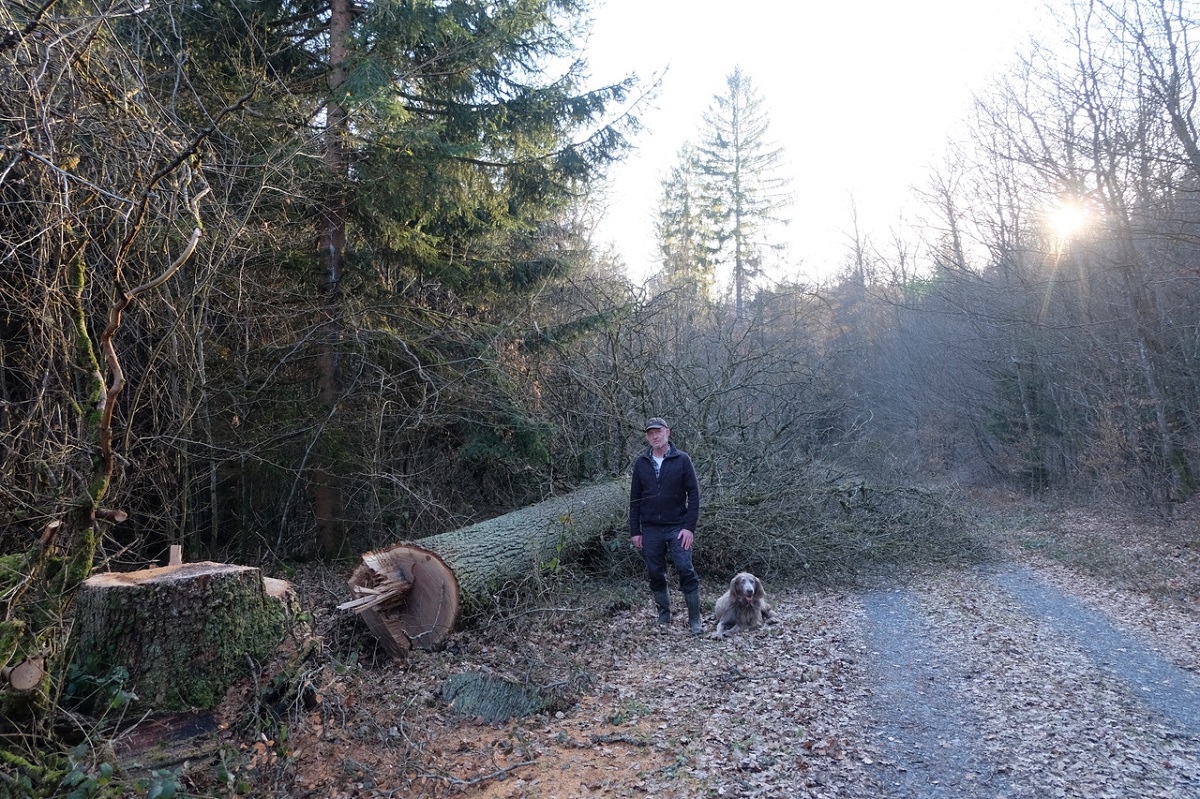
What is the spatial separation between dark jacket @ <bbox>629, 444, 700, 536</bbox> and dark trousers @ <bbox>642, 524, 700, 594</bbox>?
9cm

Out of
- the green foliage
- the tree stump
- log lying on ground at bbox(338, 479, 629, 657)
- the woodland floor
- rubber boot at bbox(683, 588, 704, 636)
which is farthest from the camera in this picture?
rubber boot at bbox(683, 588, 704, 636)

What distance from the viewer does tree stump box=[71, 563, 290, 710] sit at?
403cm

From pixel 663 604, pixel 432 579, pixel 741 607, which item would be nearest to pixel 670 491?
pixel 663 604

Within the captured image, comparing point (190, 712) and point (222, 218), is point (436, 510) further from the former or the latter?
point (190, 712)

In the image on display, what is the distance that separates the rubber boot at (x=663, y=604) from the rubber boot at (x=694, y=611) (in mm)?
276

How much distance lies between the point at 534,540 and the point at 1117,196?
12307 mm

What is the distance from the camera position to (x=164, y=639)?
4152 mm

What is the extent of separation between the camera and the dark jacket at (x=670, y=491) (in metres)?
7.51

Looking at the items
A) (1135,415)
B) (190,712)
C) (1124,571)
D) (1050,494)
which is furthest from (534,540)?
(1050,494)

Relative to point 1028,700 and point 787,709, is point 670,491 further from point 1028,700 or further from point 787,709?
point 1028,700

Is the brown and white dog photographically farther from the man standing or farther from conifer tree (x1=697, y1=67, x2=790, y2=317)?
conifer tree (x1=697, y1=67, x2=790, y2=317)

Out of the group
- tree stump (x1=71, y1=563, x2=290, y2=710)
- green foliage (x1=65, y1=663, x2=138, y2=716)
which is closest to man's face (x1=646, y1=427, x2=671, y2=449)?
tree stump (x1=71, y1=563, x2=290, y2=710)

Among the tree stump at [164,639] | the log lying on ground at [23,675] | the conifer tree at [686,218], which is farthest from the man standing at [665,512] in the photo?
the conifer tree at [686,218]

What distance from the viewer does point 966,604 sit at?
28.5 ft
